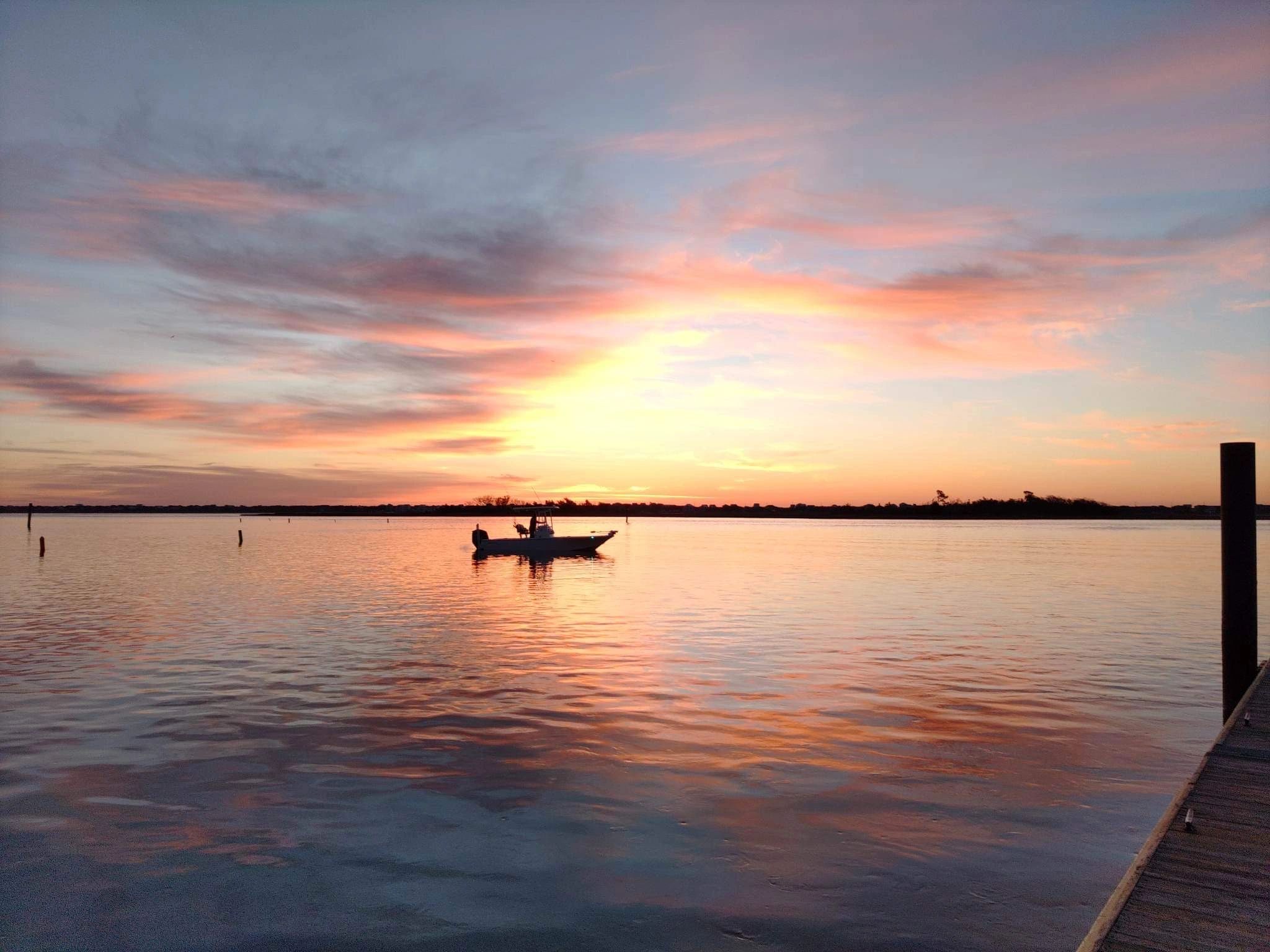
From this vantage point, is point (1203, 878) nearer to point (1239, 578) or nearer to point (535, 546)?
point (1239, 578)

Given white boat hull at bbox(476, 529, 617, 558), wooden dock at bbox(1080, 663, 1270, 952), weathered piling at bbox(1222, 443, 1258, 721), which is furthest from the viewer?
white boat hull at bbox(476, 529, 617, 558)

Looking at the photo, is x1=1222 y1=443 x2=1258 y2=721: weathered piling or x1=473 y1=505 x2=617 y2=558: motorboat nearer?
x1=1222 y1=443 x2=1258 y2=721: weathered piling

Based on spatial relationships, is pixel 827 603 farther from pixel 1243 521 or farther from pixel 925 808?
pixel 925 808

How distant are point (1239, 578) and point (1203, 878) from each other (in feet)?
33.4

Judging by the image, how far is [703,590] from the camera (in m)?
42.3

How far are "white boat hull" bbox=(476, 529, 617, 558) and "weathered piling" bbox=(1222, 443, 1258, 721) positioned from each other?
51586mm

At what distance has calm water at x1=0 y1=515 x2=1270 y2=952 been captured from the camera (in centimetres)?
789

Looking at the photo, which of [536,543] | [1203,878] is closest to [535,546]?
[536,543]

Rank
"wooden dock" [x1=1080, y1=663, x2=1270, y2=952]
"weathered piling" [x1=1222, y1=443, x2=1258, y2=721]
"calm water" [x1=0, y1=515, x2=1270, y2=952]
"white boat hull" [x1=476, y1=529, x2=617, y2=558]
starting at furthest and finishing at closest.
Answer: "white boat hull" [x1=476, y1=529, x2=617, y2=558] → "weathered piling" [x1=1222, y1=443, x2=1258, y2=721] → "calm water" [x1=0, y1=515, x2=1270, y2=952] → "wooden dock" [x1=1080, y1=663, x2=1270, y2=952]

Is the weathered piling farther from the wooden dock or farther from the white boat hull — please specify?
the white boat hull

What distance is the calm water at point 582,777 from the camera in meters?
7.89

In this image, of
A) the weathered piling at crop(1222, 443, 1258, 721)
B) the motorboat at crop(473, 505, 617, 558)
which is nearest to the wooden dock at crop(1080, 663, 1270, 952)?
the weathered piling at crop(1222, 443, 1258, 721)

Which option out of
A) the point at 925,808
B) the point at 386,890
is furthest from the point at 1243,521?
the point at 386,890

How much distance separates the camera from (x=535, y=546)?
6550cm
